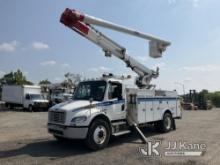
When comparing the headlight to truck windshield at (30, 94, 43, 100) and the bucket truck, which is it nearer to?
the bucket truck

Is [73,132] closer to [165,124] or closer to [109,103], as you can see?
[109,103]

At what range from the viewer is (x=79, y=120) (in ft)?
33.6

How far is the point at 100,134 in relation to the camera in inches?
423

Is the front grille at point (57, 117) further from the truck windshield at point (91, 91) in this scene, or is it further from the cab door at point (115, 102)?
the cab door at point (115, 102)

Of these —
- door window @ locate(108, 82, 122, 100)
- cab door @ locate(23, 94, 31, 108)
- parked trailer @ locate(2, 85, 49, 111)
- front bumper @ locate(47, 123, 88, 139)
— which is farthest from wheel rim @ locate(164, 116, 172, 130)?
cab door @ locate(23, 94, 31, 108)

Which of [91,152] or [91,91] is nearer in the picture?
[91,152]

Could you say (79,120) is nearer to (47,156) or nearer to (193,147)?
(47,156)

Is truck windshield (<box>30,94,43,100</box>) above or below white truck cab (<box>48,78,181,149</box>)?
above

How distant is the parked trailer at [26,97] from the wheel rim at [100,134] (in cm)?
2450

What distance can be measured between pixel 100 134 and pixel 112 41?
4.96 m

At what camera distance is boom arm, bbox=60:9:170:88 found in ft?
39.3

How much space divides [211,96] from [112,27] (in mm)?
45135

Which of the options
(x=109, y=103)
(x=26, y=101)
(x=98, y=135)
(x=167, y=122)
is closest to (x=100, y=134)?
(x=98, y=135)

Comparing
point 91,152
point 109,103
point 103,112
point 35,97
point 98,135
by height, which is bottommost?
point 91,152
